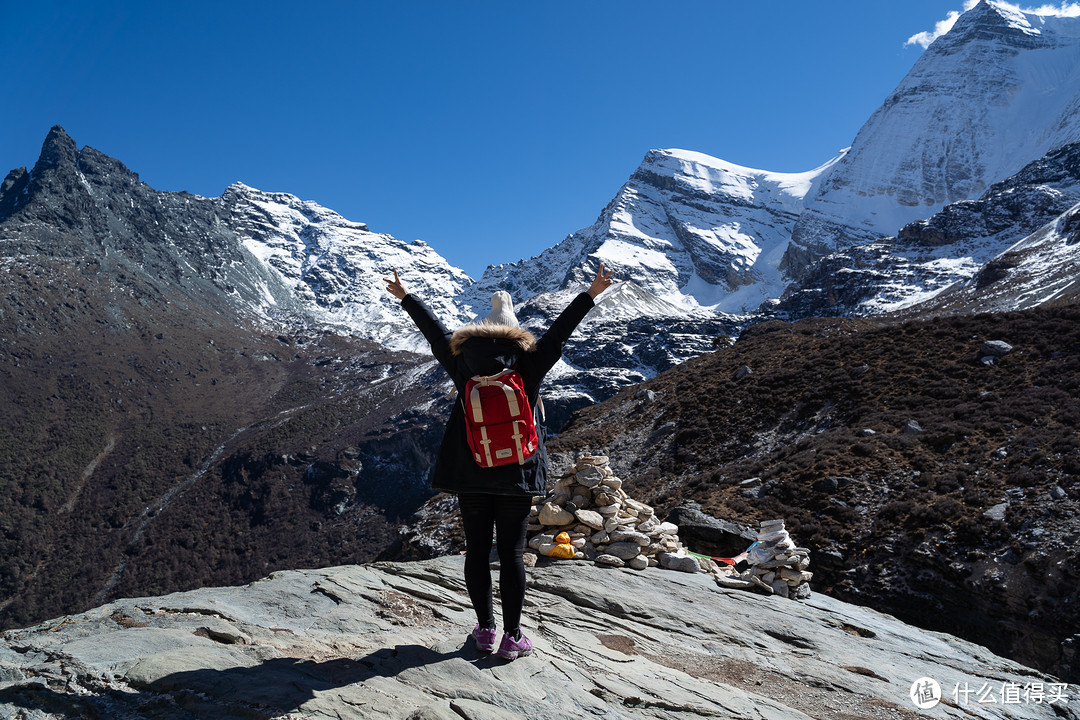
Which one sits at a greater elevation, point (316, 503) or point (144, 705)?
point (144, 705)

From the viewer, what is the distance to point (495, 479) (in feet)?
14.2

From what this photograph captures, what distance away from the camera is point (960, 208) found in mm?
147125

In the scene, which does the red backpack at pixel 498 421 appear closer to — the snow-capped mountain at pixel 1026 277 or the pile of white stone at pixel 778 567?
the pile of white stone at pixel 778 567

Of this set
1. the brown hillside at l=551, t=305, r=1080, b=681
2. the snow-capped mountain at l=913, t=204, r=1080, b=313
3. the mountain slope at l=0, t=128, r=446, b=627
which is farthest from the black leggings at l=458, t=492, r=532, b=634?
the mountain slope at l=0, t=128, r=446, b=627

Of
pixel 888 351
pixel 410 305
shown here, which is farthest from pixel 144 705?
pixel 888 351

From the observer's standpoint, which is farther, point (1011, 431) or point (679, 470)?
point (679, 470)

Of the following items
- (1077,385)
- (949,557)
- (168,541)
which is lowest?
(168,541)

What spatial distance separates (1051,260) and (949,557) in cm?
9821

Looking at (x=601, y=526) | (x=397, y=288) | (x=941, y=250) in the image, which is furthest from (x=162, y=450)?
(x=941, y=250)

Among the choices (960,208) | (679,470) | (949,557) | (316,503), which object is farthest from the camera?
(960,208)

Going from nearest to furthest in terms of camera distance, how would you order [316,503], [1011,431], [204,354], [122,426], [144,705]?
[144,705], [1011,431], [316,503], [122,426], [204,354]

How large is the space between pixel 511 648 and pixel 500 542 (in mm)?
850

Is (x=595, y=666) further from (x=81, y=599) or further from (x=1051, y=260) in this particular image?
(x=81, y=599)

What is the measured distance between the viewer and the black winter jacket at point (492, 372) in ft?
14.2
